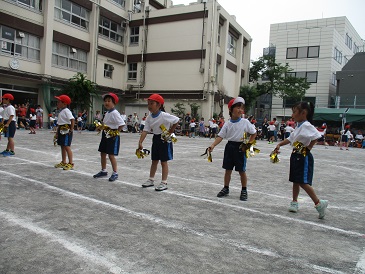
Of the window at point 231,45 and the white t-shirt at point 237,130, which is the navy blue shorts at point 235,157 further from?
the window at point 231,45

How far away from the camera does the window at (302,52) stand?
135 ft

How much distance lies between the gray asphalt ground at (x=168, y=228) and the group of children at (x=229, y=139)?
360mm

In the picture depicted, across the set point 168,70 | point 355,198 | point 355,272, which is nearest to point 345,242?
point 355,272

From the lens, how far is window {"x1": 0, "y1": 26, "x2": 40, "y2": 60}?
21438 millimetres

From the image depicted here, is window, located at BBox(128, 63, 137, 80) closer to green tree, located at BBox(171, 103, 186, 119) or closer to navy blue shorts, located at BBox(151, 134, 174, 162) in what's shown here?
green tree, located at BBox(171, 103, 186, 119)

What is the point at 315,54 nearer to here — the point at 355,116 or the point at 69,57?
the point at 355,116

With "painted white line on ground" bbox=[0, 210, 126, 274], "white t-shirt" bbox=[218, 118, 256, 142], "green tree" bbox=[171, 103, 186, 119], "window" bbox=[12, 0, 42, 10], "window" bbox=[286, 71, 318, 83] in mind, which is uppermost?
"window" bbox=[12, 0, 42, 10]

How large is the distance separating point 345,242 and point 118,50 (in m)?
30.5

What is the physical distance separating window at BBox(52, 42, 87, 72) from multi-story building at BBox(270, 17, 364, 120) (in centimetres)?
2549

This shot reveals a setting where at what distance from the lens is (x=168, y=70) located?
3000 cm

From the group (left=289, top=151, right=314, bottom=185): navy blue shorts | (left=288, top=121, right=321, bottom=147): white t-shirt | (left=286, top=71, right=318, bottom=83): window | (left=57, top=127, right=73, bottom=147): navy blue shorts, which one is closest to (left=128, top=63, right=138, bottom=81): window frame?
(left=286, top=71, right=318, bottom=83): window

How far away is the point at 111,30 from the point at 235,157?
2804 cm

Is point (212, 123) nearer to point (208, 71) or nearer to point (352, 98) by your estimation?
point (208, 71)

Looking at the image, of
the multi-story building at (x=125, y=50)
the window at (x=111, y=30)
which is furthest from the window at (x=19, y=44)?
the window at (x=111, y=30)
